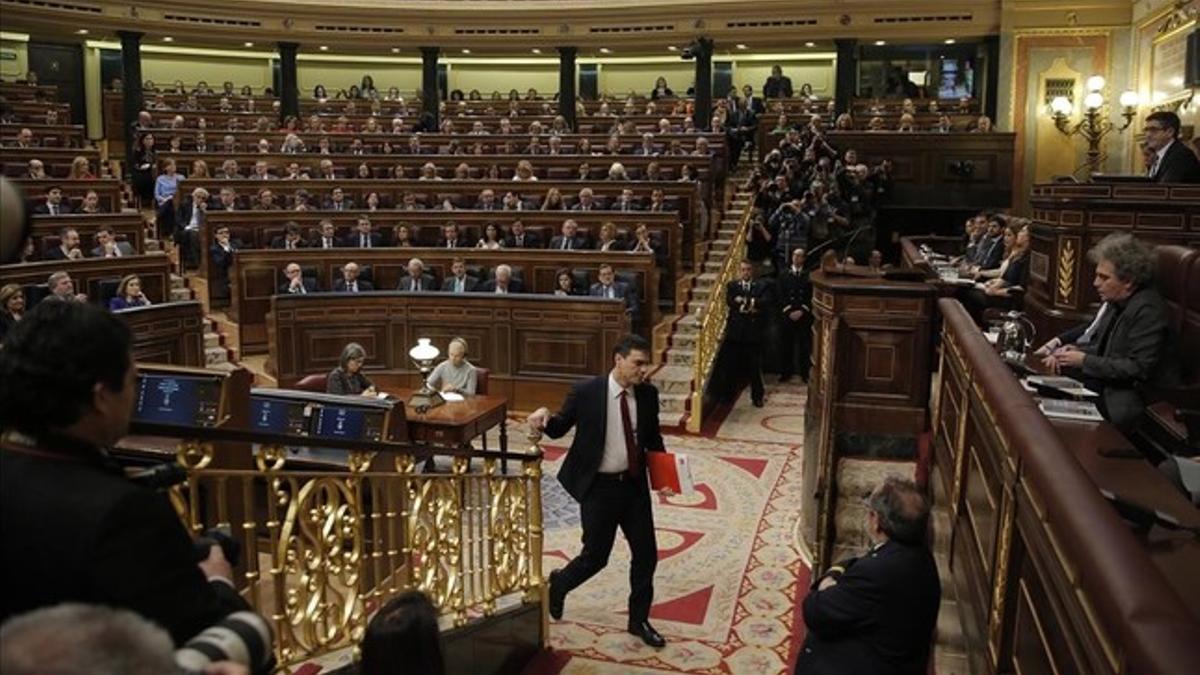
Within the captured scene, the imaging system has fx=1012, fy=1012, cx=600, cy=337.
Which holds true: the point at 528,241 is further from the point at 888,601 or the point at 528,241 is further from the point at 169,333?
the point at 888,601

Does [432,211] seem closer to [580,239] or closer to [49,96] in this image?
[580,239]

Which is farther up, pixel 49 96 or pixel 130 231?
pixel 49 96

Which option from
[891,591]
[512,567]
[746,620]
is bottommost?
[746,620]

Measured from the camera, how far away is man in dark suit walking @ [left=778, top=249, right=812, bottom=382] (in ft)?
32.2

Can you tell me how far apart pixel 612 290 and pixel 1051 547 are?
760 centimetres

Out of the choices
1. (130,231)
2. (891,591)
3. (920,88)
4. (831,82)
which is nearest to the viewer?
(891,591)

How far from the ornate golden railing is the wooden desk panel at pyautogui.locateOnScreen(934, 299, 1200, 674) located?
1630mm

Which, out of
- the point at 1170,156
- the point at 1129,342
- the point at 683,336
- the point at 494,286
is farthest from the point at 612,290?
the point at 1129,342

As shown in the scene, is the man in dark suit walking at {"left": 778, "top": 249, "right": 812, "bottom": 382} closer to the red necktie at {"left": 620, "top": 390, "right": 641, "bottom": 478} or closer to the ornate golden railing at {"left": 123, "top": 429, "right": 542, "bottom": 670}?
the red necktie at {"left": 620, "top": 390, "right": 641, "bottom": 478}

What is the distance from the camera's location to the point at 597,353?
29.6ft

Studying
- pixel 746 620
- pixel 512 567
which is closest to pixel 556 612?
pixel 512 567

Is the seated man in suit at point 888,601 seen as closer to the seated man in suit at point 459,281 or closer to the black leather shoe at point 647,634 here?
the black leather shoe at point 647,634

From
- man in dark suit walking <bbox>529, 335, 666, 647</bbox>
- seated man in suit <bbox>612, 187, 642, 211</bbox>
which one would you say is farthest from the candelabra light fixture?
man in dark suit walking <bbox>529, 335, 666, 647</bbox>

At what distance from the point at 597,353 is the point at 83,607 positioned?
8.03 m
